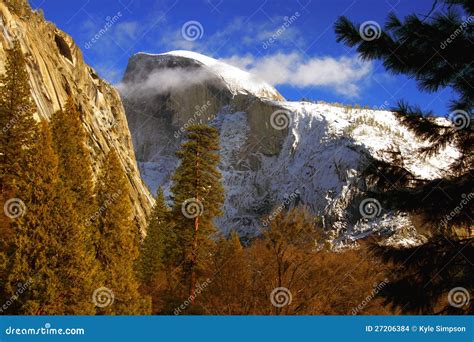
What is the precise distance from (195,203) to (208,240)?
287 cm

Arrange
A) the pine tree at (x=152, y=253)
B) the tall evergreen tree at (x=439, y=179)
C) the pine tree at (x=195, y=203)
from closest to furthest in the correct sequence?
the tall evergreen tree at (x=439, y=179) < the pine tree at (x=195, y=203) < the pine tree at (x=152, y=253)

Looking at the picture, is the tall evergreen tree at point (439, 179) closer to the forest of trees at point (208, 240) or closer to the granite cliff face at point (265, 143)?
the forest of trees at point (208, 240)

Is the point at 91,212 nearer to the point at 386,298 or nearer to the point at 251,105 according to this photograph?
the point at 386,298

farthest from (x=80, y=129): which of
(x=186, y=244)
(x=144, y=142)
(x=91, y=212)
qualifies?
(x=144, y=142)

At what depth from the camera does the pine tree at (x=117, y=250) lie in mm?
26031

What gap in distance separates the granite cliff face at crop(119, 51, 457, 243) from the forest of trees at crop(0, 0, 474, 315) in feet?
314

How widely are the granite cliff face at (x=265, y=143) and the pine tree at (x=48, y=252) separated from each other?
109 metres

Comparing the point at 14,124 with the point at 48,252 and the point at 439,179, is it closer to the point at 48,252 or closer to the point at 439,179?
the point at 48,252

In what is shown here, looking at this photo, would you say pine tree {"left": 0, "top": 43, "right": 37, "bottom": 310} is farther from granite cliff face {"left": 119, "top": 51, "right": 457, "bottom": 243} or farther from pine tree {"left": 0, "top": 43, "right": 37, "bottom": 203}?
granite cliff face {"left": 119, "top": 51, "right": 457, "bottom": 243}

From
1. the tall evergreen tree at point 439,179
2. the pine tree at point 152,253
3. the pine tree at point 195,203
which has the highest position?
the tall evergreen tree at point 439,179

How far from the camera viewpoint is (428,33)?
673 centimetres

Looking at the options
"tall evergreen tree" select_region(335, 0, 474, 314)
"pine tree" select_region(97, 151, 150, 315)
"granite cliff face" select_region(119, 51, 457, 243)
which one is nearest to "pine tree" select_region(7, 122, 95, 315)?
"pine tree" select_region(97, 151, 150, 315)

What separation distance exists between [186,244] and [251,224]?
12373 centimetres

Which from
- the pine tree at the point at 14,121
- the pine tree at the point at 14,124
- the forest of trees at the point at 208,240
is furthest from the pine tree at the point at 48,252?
the pine tree at the point at 14,121
